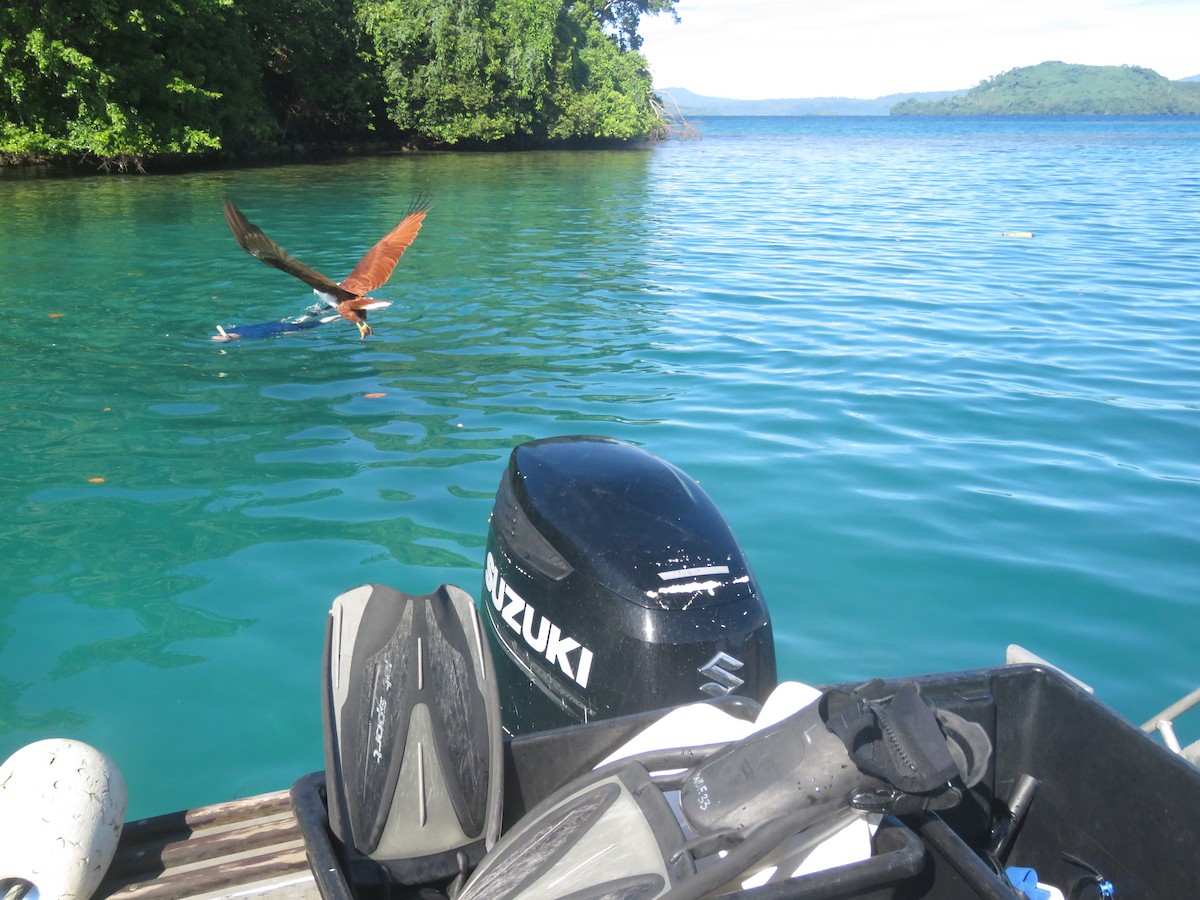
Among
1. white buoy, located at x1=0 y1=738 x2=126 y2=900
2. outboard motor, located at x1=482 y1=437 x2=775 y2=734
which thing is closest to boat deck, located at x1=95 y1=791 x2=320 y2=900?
white buoy, located at x1=0 y1=738 x2=126 y2=900

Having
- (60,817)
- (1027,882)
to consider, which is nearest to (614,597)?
(1027,882)

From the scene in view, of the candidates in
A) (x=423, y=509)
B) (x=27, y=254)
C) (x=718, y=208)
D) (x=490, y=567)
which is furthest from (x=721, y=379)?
(x=718, y=208)

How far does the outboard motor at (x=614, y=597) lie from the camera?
212 centimetres

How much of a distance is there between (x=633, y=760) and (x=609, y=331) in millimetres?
7226

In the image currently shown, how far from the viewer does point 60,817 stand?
1957 millimetres

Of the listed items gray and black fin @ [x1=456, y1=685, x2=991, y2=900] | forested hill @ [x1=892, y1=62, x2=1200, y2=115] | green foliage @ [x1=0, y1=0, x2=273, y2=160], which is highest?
forested hill @ [x1=892, y1=62, x2=1200, y2=115]

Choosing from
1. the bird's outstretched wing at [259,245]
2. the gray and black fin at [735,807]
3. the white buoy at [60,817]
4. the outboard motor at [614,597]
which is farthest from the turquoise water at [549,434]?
the gray and black fin at [735,807]

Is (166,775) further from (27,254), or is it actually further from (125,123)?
(125,123)

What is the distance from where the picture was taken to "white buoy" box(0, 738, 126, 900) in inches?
75.3

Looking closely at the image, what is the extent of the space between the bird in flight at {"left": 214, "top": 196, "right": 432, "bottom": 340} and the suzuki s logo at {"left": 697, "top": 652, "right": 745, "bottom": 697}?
5.10 metres

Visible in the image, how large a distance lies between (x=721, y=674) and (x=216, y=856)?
1.17 metres

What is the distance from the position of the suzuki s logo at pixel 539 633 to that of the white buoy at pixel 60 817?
936mm

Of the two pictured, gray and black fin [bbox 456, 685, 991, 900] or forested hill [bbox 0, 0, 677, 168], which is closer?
gray and black fin [bbox 456, 685, 991, 900]

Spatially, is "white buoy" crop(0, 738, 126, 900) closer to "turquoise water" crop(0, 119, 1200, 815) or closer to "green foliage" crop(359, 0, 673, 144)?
"turquoise water" crop(0, 119, 1200, 815)
